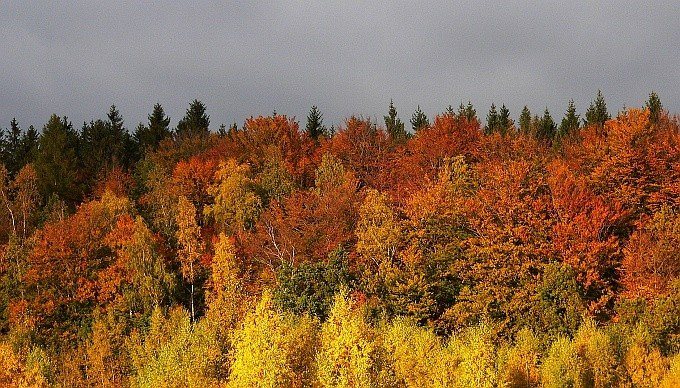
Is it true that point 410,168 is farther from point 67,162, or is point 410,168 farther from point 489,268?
point 67,162

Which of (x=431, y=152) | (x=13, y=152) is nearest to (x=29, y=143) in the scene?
(x=13, y=152)

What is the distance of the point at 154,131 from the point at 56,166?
30495 mm

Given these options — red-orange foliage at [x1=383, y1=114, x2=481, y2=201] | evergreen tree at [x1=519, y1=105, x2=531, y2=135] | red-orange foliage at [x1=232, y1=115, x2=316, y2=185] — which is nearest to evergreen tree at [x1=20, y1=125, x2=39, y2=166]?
red-orange foliage at [x1=232, y1=115, x2=316, y2=185]

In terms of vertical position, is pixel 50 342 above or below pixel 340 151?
below

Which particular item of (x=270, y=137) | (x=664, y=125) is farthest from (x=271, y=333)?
(x=664, y=125)

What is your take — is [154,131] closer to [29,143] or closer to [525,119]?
[29,143]

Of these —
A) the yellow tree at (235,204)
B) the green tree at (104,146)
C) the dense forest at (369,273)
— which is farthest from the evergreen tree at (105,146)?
the yellow tree at (235,204)

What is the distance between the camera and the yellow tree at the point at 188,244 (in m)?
70.7

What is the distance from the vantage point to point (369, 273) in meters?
59.4

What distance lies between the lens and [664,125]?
8838cm

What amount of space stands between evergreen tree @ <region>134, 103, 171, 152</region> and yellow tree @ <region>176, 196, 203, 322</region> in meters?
52.0

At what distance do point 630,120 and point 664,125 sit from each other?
20187 mm

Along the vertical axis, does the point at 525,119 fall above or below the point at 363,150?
above

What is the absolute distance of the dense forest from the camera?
147 feet
